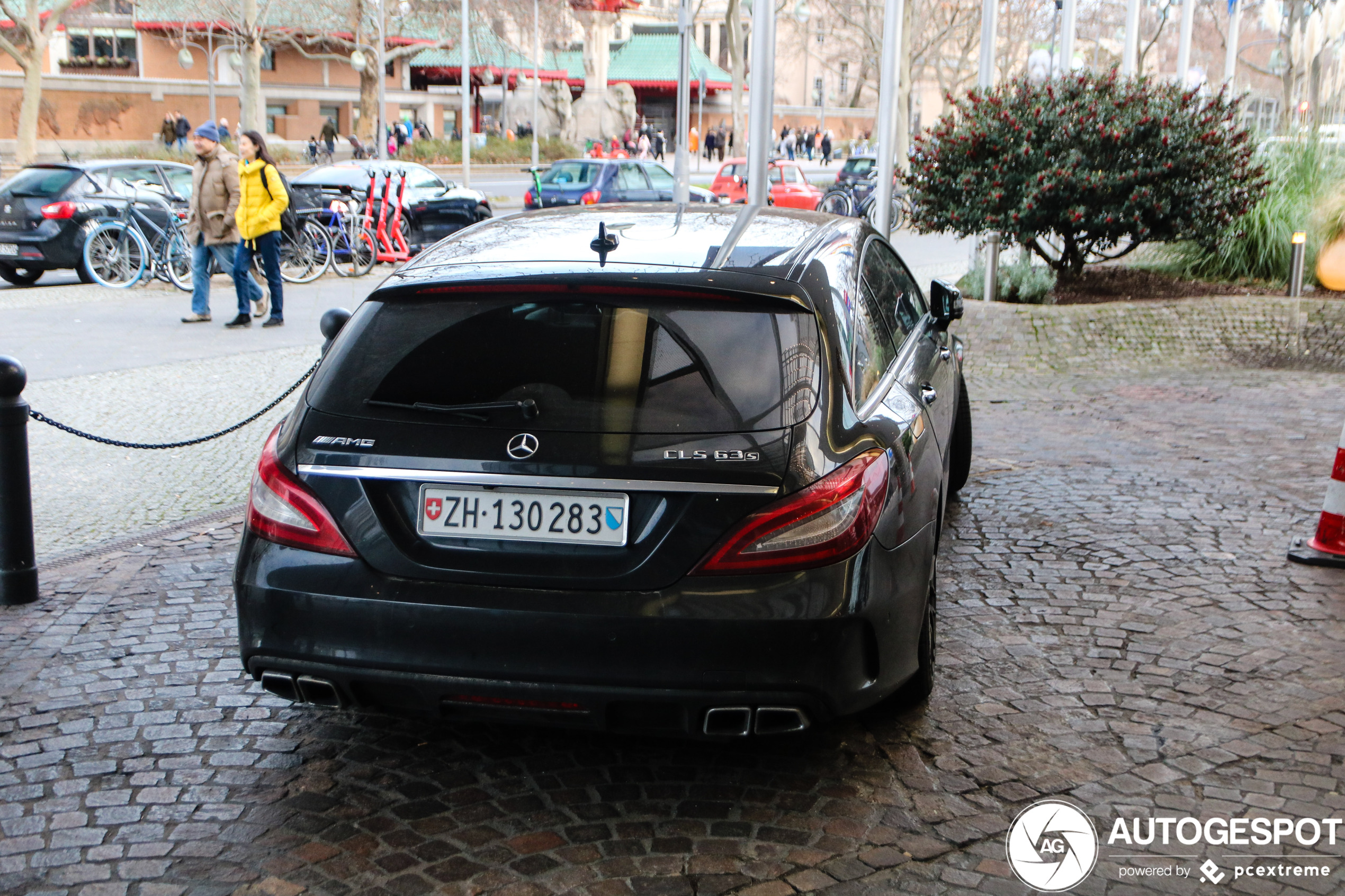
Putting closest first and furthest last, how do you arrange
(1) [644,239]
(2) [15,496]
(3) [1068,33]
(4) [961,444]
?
(1) [644,239] < (2) [15,496] < (4) [961,444] < (3) [1068,33]

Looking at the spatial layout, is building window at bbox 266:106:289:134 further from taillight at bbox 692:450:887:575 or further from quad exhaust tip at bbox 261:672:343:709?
taillight at bbox 692:450:887:575

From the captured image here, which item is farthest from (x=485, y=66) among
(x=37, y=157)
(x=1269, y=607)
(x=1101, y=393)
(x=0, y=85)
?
(x=1269, y=607)

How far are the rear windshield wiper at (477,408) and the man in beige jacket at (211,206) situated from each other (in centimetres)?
987

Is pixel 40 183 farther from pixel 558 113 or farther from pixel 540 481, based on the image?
pixel 558 113

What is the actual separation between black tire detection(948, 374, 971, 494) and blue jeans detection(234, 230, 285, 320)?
792 cm

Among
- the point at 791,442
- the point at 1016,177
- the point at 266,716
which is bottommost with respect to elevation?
the point at 266,716

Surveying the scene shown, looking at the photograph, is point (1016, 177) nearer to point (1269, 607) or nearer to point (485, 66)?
point (1269, 607)

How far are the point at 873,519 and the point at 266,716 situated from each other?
1996 millimetres

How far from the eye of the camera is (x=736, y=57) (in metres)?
46.5

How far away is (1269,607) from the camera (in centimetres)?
513

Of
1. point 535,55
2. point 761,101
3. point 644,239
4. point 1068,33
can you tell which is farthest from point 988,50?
point 535,55

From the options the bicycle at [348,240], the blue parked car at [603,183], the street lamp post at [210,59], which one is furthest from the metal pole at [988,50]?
the street lamp post at [210,59]

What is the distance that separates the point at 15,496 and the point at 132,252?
11.8 meters

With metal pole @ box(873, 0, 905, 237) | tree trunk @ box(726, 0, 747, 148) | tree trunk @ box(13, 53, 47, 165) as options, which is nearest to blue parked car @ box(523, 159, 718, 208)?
metal pole @ box(873, 0, 905, 237)
